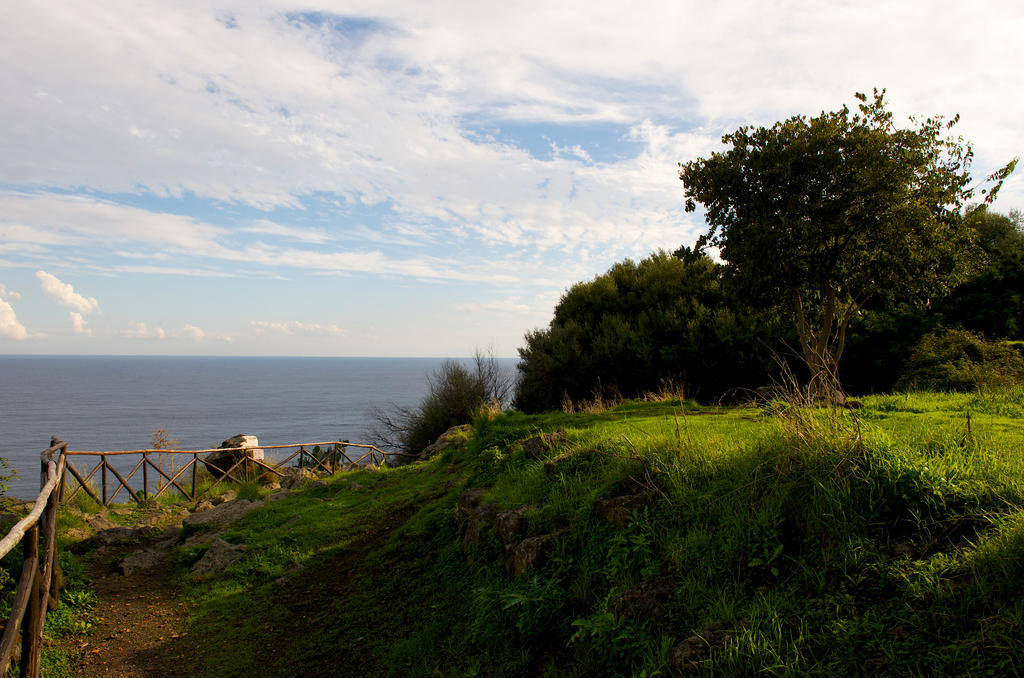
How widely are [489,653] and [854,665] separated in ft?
8.53

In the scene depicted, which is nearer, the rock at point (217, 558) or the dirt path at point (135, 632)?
the dirt path at point (135, 632)

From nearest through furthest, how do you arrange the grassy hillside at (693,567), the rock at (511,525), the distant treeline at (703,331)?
1. the grassy hillside at (693,567)
2. the rock at (511,525)
3. the distant treeline at (703,331)

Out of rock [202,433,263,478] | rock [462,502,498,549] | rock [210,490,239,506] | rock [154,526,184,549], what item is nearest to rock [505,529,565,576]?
rock [462,502,498,549]

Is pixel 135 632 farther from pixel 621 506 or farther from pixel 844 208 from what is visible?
pixel 844 208

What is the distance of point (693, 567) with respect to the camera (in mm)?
3982

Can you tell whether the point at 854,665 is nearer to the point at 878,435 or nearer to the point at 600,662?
the point at 600,662

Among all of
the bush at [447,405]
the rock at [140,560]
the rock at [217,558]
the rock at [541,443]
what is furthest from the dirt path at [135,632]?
the bush at [447,405]

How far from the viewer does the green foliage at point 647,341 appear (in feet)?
67.7

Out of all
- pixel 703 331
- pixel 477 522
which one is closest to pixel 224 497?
pixel 477 522

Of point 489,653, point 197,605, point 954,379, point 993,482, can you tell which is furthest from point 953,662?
point 954,379

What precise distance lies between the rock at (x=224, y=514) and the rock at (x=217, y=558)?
1.79m

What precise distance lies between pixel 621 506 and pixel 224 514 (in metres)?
8.43

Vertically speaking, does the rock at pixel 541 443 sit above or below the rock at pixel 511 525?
above

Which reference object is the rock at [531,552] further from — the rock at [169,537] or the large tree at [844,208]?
the large tree at [844,208]
